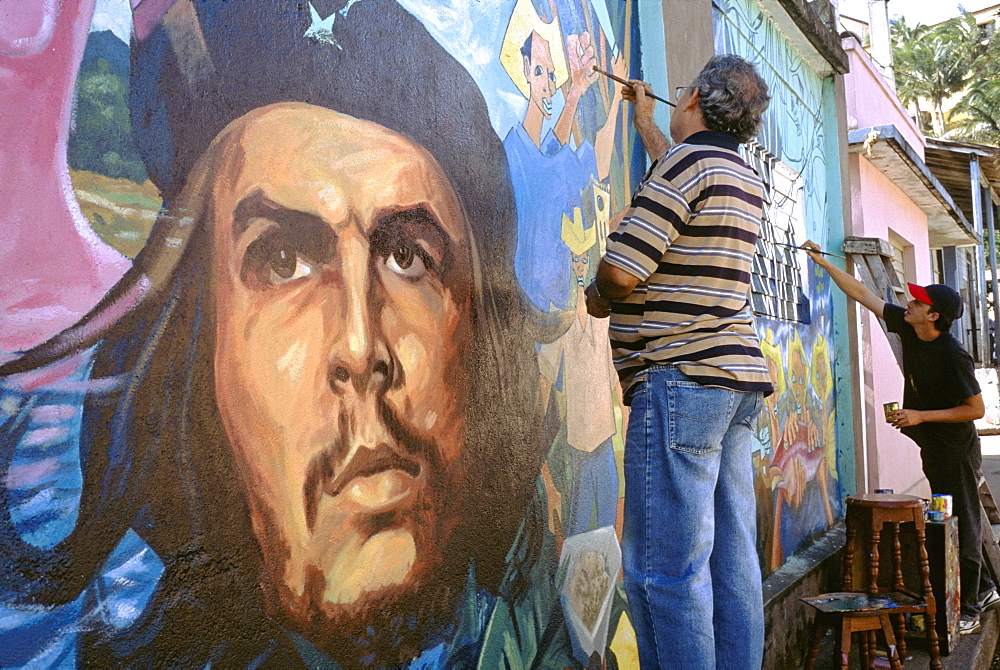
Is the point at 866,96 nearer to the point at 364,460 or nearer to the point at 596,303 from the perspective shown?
the point at 596,303

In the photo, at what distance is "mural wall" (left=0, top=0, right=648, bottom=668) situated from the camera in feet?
4.78

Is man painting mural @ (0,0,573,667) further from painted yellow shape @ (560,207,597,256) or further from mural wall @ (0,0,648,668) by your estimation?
painted yellow shape @ (560,207,597,256)

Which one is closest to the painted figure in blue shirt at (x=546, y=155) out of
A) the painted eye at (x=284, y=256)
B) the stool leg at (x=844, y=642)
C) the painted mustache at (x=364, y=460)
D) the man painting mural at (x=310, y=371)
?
the man painting mural at (x=310, y=371)

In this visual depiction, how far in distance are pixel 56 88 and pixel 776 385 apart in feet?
13.7

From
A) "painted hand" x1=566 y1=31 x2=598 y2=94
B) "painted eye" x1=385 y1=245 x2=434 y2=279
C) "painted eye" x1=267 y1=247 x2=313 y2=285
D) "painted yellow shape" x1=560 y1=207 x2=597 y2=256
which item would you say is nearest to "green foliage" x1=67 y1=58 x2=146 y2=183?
"painted eye" x1=267 y1=247 x2=313 y2=285

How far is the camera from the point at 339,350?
6.43 feet

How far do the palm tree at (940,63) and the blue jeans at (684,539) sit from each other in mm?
44011

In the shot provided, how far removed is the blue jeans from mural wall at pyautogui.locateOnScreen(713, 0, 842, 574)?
7.48ft

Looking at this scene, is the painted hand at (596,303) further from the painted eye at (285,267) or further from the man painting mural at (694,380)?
the painted eye at (285,267)

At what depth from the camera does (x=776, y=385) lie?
4.82 metres

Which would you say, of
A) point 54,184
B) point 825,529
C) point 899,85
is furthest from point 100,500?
point 899,85

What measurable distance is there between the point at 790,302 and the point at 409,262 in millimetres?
3634

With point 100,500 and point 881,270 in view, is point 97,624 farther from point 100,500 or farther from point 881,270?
point 881,270

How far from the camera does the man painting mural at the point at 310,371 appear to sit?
1.55 m
